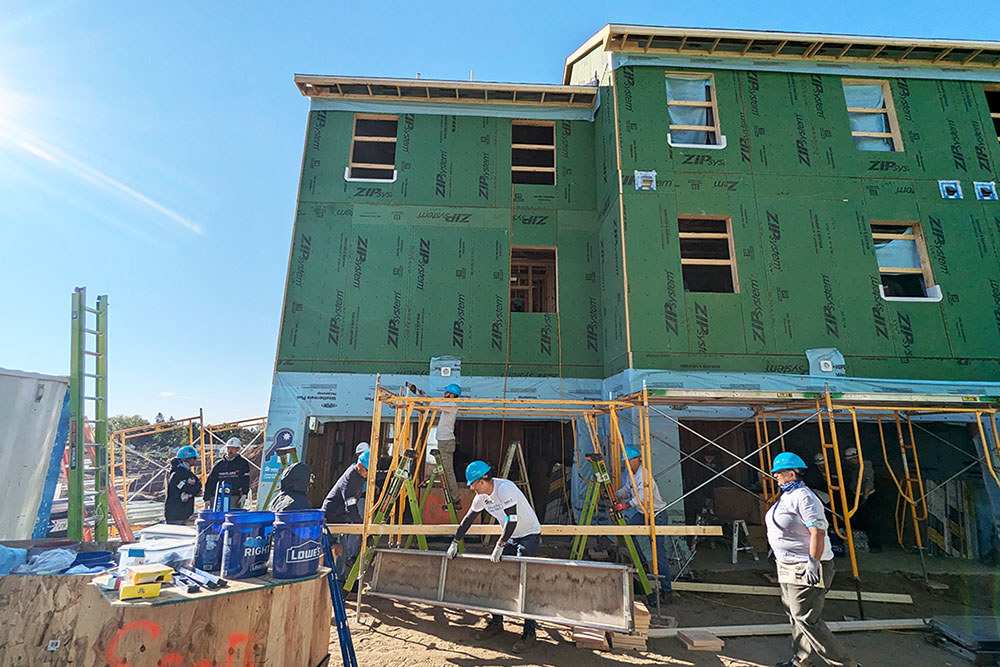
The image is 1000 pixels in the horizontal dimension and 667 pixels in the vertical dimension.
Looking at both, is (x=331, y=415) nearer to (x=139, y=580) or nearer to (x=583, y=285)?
(x=583, y=285)

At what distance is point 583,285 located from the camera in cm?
1138

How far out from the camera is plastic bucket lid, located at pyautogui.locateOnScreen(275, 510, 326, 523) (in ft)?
11.0

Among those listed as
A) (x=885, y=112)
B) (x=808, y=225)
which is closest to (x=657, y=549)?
(x=808, y=225)

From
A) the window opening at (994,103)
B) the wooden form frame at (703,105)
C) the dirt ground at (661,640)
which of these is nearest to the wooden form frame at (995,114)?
the window opening at (994,103)

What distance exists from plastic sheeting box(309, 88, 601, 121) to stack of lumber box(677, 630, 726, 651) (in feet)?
37.5

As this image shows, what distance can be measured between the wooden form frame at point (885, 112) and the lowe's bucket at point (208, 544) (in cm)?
1380

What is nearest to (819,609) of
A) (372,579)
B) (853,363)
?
(372,579)

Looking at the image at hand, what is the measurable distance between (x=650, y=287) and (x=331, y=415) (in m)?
7.32

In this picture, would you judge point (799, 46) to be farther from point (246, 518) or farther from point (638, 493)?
point (246, 518)

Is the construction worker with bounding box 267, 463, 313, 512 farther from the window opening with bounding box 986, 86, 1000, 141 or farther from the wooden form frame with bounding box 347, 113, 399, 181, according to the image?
the window opening with bounding box 986, 86, 1000, 141

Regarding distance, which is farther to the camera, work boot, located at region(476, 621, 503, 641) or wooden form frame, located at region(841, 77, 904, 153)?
wooden form frame, located at region(841, 77, 904, 153)

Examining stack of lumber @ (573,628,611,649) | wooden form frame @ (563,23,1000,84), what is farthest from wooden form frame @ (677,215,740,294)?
stack of lumber @ (573,628,611,649)

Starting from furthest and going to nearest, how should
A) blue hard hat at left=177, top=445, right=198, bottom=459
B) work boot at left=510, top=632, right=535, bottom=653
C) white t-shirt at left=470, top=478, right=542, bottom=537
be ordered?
blue hard hat at left=177, top=445, right=198, bottom=459 → white t-shirt at left=470, top=478, right=542, bottom=537 → work boot at left=510, top=632, right=535, bottom=653

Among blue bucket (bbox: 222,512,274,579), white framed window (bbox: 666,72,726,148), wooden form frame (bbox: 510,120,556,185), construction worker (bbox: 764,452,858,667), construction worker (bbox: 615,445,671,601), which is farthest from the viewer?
wooden form frame (bbox: 510,120,556,185)
